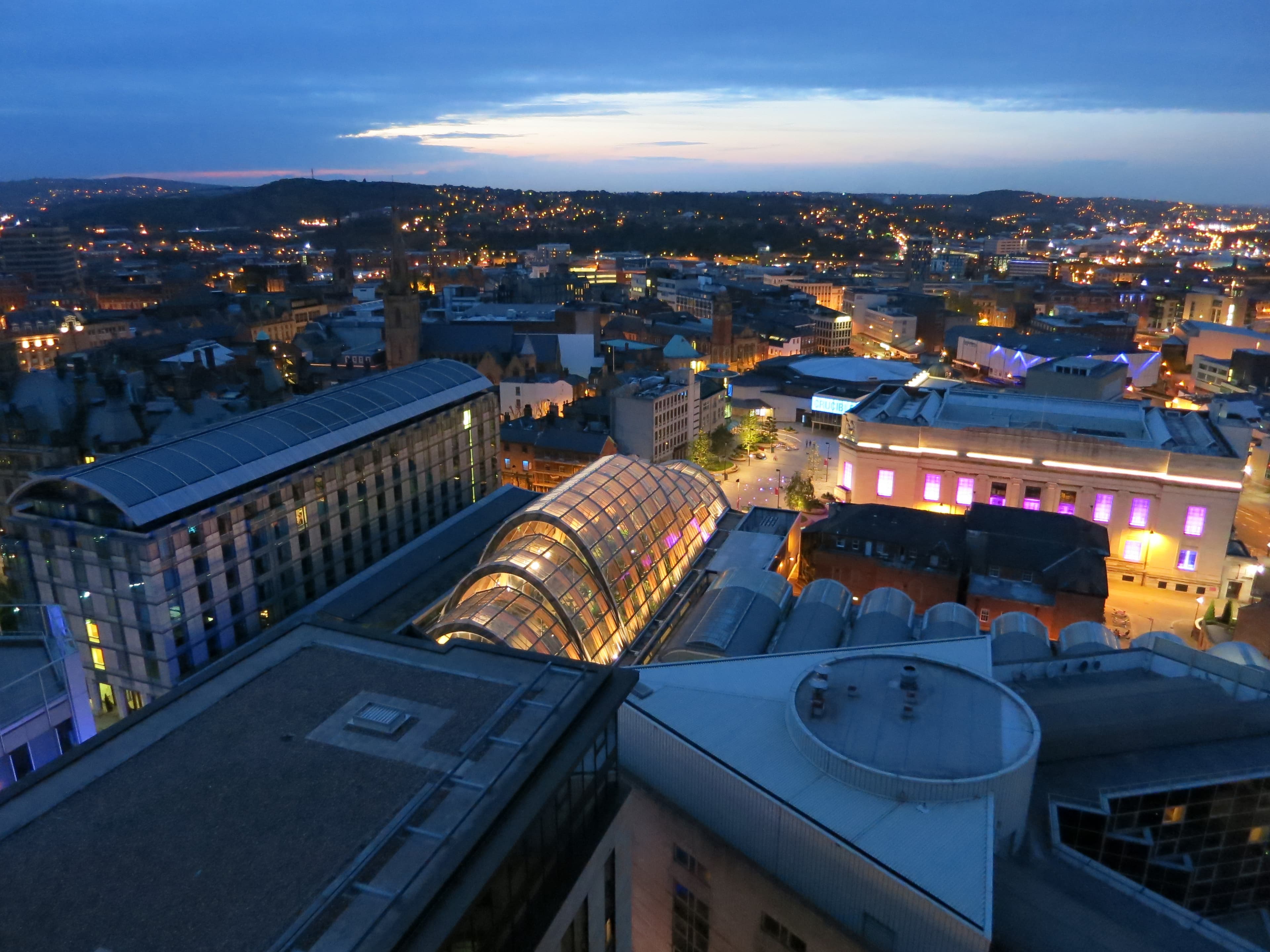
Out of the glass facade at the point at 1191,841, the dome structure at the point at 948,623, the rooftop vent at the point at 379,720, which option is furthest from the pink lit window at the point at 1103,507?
the rooftop vent at the point at 379,720

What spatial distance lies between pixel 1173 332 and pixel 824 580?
14214 cm

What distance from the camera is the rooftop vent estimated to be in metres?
15.3

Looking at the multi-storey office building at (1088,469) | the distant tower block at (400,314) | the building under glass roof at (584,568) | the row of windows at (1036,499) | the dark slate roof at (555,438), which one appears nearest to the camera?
the building under glass roof at (584,568)

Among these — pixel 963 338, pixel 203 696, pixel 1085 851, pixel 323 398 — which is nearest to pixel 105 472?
pixel 323 398

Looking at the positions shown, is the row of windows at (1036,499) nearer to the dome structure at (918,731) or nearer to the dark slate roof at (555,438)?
the dark slate roof at (555,438)

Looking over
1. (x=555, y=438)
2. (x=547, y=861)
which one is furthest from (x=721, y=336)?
(x=547, y=861)

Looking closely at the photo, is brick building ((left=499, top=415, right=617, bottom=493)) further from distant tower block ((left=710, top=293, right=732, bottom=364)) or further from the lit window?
distant tower block ((left=710, top=293, right=732, bottom=364))

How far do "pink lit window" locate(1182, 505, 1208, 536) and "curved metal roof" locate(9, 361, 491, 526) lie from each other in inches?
1876

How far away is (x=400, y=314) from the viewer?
315ft

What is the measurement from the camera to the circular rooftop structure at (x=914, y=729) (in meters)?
19.6

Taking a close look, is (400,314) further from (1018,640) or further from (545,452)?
(1018,640)

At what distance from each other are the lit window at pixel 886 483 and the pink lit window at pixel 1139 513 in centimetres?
1555

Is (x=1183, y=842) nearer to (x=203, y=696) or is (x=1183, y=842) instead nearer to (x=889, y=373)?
(x=203, y=696)

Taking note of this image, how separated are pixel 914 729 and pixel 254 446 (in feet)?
100
